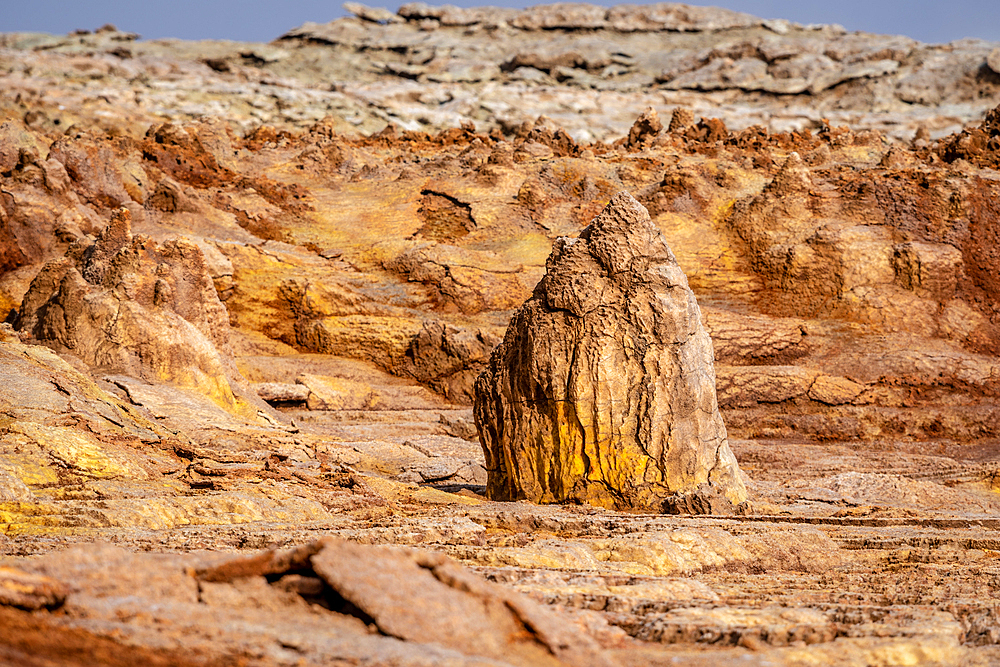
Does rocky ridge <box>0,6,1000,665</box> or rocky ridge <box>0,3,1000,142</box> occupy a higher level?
rocky ridge <box>0,3,1000,142</box>

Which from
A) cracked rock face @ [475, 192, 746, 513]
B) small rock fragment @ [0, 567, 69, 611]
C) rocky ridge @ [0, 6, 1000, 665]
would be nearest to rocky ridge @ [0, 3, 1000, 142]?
rocky ridge @ [0, 6, 1000, 665]

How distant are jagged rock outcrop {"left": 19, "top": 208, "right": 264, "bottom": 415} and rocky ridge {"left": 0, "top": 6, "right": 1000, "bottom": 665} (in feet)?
0.22

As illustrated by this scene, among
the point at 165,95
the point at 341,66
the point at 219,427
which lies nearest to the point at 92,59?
the point at 165,95

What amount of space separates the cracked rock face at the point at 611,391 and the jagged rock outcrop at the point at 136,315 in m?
4.52

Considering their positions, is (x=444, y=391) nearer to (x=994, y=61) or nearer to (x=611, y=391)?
(x=611, y=391)

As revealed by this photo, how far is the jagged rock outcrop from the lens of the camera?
483 inches

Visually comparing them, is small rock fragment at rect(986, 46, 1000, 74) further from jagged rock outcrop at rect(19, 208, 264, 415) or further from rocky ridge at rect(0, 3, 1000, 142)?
jagged rock outcrop at rect(19, 208, 264, 415)

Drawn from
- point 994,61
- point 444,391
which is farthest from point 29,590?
point 994,61

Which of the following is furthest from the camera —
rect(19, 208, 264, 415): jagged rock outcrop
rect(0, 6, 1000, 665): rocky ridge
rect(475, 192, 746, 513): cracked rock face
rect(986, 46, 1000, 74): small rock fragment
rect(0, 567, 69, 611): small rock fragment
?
rect(986, 46, 1000, 74): small rock fragment

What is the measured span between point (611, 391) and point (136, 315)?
20.5 ft

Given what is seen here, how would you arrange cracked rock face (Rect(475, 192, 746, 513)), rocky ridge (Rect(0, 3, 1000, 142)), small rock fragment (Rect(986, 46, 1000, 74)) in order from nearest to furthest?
cracked rock face (Rect(475, 192, 746, 513)), rocky ridge (Rect(0, 3, 1000, 142)), small rock fragment (Rect(986, 46, 1000, 74))

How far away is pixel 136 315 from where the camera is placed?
40.8ft

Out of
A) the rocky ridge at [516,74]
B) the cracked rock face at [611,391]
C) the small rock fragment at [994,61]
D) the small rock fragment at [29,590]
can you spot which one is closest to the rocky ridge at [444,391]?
the small rock fragment at [29,590]

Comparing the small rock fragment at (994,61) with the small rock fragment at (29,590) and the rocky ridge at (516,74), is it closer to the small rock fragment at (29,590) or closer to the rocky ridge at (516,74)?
the rocky ridge at (516,74)
